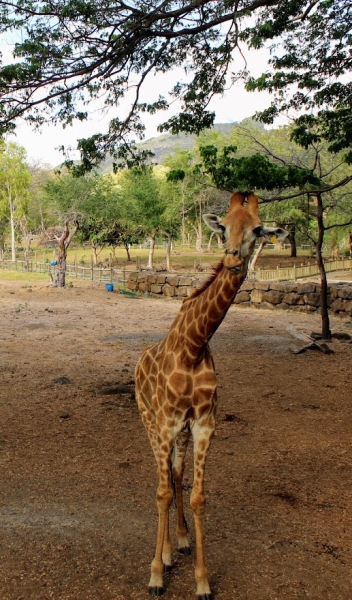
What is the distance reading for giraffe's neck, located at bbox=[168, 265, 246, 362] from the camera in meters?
3.41

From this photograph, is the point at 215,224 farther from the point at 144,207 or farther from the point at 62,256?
the point at 144,207

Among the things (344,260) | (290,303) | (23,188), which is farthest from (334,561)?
(23,188)

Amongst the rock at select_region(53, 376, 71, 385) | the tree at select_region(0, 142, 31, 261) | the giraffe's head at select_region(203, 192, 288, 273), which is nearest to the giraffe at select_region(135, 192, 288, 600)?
the giraffe's head at select_region(203, 192, 288, 273)

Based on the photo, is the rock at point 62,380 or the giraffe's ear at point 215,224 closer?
the giraffe's ear at point 215,224

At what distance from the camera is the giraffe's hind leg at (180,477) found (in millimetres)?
3846

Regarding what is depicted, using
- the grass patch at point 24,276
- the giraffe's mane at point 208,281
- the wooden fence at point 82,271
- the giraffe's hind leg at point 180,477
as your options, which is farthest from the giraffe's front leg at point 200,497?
the grass patch at point 24,276

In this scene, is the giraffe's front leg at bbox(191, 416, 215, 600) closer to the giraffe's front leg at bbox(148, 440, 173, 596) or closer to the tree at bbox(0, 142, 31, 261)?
the giraffe's front leg at bbox(148, 440, 173, 596)

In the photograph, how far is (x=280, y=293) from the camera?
61.3ft

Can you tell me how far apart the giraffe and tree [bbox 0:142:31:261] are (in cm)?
4105

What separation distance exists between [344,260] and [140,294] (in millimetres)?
20068

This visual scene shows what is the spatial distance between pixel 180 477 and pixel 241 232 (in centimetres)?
→ 209

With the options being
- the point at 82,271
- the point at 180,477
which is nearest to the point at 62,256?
the point at 82,271

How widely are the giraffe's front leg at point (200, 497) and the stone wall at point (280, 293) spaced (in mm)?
14035

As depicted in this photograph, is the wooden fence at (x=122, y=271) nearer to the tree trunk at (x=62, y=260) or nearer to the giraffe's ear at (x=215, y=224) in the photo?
the tree trunk at (x=62, y=260)
